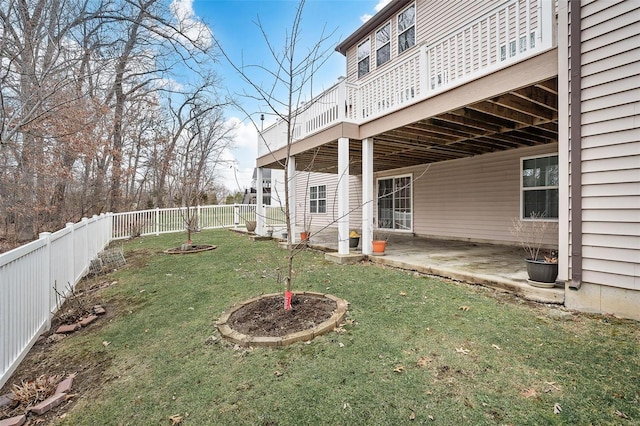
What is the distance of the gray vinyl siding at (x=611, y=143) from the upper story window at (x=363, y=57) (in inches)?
323

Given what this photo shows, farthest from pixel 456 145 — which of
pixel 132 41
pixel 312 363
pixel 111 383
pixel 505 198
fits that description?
pixel 132 41

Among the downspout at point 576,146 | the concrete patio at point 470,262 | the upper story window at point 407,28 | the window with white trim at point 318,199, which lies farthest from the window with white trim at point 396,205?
the downspout at point 576,146

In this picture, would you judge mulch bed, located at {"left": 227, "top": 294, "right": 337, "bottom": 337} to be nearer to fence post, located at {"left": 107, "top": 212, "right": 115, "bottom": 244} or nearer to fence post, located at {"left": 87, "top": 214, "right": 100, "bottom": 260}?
fence post, located at {"left": 87, "top": 214, "right": 100, "bottom": 260}

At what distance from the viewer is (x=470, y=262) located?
5527 mm

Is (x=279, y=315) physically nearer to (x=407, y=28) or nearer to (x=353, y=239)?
(x=353, y=239)

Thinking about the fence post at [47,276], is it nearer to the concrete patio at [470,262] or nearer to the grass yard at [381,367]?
the grass yard at [381,367]

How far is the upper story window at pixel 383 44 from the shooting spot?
385 inches

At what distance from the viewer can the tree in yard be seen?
134 inches

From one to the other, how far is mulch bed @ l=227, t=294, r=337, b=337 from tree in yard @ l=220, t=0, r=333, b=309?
182 millimetres

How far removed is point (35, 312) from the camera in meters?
3.33

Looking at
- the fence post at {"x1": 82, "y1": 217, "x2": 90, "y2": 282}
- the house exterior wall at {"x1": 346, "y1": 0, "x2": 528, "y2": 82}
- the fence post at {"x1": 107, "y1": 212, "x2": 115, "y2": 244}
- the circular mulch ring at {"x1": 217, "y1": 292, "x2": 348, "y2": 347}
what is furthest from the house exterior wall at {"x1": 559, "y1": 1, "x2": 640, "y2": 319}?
the fence post at {"x1": 107, "y1": 212, "x2": 115, "y2": 244}

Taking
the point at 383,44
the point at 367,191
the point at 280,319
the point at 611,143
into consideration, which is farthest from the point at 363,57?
the point at 280,319

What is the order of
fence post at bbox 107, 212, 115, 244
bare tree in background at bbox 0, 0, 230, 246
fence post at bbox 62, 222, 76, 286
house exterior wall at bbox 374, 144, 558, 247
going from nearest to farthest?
bare tree in background at bbox 0, 0, 230, 246 → fence post at bbox 62, 222, 76, 286 → house exterior wall at bbox 374, 144, 558, 247 → fence post at bbox 107, 212, 115, 244

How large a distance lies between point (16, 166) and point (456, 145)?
1129 cm
